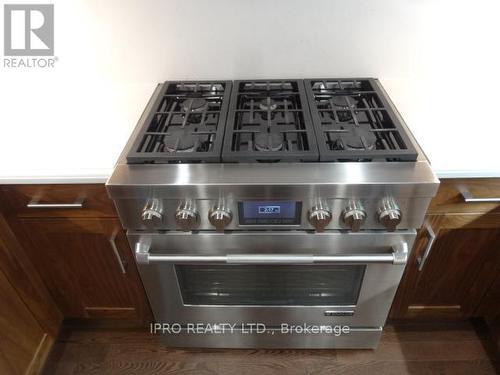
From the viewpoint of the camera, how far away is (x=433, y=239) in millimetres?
939

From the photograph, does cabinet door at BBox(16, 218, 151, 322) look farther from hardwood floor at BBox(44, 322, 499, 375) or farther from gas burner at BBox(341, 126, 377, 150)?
gas burner at BBox(341, 126, 377, 150)

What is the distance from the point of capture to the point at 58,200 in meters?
0.91

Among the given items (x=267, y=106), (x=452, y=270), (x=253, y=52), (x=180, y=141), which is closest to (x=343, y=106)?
(x=267, y=106)

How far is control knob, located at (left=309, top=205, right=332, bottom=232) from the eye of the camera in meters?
0.78

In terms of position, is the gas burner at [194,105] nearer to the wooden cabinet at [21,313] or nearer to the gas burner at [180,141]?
the gas burner at [180,141]

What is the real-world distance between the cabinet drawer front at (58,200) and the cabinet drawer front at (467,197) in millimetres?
854

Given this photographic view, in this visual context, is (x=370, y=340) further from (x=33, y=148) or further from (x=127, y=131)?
(x=33, y=148)

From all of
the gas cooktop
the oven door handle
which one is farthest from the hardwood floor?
the gas cooktop

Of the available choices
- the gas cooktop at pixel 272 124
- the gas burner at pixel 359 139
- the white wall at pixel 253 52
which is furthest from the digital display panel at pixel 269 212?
the white wall at pixel 253 52

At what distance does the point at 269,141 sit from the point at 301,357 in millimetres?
911

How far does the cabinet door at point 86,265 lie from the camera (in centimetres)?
97

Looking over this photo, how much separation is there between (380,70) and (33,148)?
1.12 metres

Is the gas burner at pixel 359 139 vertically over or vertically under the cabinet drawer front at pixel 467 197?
over

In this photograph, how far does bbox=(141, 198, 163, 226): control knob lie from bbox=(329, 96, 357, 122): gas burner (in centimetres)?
54
